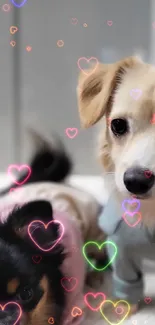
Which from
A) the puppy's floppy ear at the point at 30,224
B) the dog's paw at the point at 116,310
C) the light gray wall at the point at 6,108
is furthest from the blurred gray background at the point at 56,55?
the dog's paw at the point at 116,310

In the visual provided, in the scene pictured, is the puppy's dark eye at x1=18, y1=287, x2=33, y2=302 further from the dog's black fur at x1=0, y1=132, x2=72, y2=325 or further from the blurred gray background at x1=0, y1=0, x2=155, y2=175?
the blurred gray background at x1=0, y1=0, x2=155, y2=175

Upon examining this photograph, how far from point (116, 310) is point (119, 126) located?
0.33m

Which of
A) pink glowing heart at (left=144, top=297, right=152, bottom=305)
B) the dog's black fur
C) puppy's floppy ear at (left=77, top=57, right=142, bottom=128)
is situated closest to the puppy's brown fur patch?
the dog's black fur

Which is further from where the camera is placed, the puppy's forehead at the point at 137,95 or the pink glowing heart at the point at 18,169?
the pink glowing heart at the point at 18,169

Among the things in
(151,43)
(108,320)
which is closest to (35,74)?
(151,43)

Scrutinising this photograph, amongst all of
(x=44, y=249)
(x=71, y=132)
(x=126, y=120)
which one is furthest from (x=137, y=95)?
(x=44, y=249)

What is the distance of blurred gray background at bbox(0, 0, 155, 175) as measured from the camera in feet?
2.63

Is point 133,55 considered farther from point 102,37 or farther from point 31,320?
point 31,320

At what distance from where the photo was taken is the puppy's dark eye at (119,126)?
674 mm

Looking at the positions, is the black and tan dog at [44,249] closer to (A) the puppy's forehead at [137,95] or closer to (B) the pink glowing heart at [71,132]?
(B) the pink glowing heart at [71,132]

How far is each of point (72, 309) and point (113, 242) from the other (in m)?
0.13

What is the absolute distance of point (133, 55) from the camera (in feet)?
2.65

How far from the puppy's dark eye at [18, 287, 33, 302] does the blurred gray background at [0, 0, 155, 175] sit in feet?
0.76

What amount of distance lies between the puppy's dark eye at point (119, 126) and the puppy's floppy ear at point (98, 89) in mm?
28
